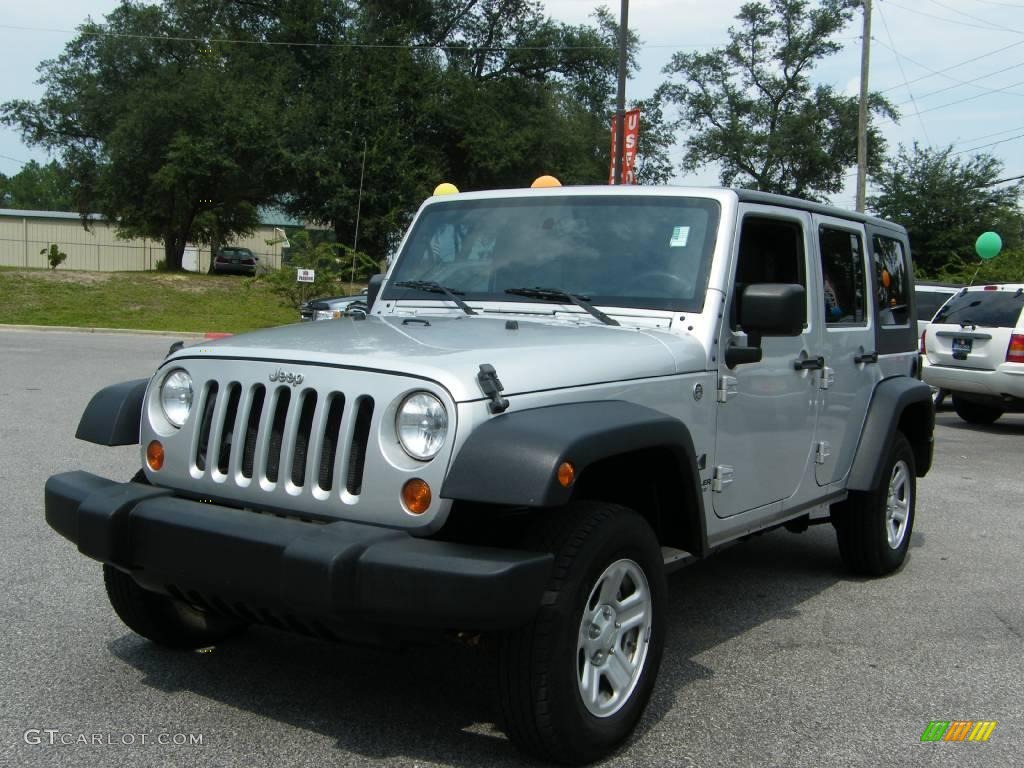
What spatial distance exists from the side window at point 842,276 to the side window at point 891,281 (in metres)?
0.25

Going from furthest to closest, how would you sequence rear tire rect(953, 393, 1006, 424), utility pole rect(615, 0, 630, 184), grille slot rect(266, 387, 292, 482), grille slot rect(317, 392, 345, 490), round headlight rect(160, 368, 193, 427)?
utility pole rect(615, 0, 630, 184), rear tire rect(953, 393, 1006, 424), round headlight rect(160, 368, 193, 427), grille slot rect(266, 387, 292, 482), grille slot rect(317, 392, 345, 490)

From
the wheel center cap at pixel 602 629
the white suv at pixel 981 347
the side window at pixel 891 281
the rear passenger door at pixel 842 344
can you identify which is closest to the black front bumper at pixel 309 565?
the wheel center cap at pixel 602 629

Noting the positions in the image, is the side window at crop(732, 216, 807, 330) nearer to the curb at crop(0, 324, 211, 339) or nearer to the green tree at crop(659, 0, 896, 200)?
the curb at crop(0, 324, 211, 339)

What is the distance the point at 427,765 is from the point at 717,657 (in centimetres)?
164

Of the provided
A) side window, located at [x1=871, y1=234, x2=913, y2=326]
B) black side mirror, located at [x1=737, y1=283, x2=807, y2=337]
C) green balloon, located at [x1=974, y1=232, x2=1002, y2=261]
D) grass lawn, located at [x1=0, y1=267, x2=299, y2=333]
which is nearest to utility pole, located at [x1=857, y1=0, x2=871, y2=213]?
green balloon, located at [x1=974, y1=232, x2=1002, y2=261]

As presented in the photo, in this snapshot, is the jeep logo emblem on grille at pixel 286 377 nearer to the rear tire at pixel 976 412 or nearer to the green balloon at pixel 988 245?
the rear tire at pixel 976 412

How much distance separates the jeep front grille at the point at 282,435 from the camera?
3.37m

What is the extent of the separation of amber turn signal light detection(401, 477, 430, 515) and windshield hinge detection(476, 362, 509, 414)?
305 mm

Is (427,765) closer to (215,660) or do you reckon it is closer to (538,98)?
(215,660)

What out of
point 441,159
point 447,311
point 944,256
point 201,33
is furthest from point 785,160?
point 447,311

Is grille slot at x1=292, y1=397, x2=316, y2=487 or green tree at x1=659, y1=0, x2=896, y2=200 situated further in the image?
green tree at x1=659, y1=0, x2=896, y2=200

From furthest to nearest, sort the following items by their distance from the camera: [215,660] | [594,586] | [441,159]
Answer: [441,159]
[215,660]
[594,586]

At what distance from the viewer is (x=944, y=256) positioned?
3869 cm

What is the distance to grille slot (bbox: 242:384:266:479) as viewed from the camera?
141 inches
